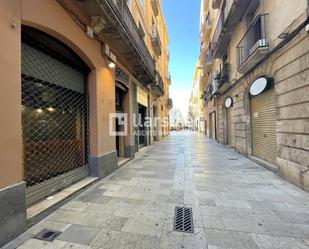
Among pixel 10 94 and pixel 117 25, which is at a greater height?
pixel 117 25

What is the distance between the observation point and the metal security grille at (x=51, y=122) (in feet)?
11.8

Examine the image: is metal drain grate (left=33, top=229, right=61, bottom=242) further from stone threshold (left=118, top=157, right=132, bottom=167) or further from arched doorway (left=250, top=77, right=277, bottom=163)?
arched doorway (left=250, top=77, right=277, bottom=163)

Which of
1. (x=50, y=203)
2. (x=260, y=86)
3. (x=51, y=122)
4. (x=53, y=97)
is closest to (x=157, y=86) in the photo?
(x=260, y=86)

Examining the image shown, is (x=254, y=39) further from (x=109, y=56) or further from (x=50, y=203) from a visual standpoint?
(x=50, y=203)

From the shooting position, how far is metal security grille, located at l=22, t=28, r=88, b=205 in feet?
11.8

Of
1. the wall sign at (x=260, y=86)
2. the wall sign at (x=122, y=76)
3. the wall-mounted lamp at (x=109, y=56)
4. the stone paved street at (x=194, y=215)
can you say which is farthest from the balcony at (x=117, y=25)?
the wall sign at (x=260, y=86)

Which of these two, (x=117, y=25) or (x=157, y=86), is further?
(x=157, y=86)

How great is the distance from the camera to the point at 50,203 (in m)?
3.50

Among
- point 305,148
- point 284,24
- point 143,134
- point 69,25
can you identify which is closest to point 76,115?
point 69,25

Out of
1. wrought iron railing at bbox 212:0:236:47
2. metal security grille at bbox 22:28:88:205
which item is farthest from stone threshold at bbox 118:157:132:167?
wrought iron railing at bbox 212:0:236:47

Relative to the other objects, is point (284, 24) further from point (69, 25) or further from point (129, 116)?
point (129, 116)

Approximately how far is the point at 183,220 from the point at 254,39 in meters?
7.46

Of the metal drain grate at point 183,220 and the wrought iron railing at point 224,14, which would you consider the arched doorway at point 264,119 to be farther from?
the metal drain grate at point 183,220

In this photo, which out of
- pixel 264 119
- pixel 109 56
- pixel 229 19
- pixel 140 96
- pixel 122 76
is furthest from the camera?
pixel 140 96
